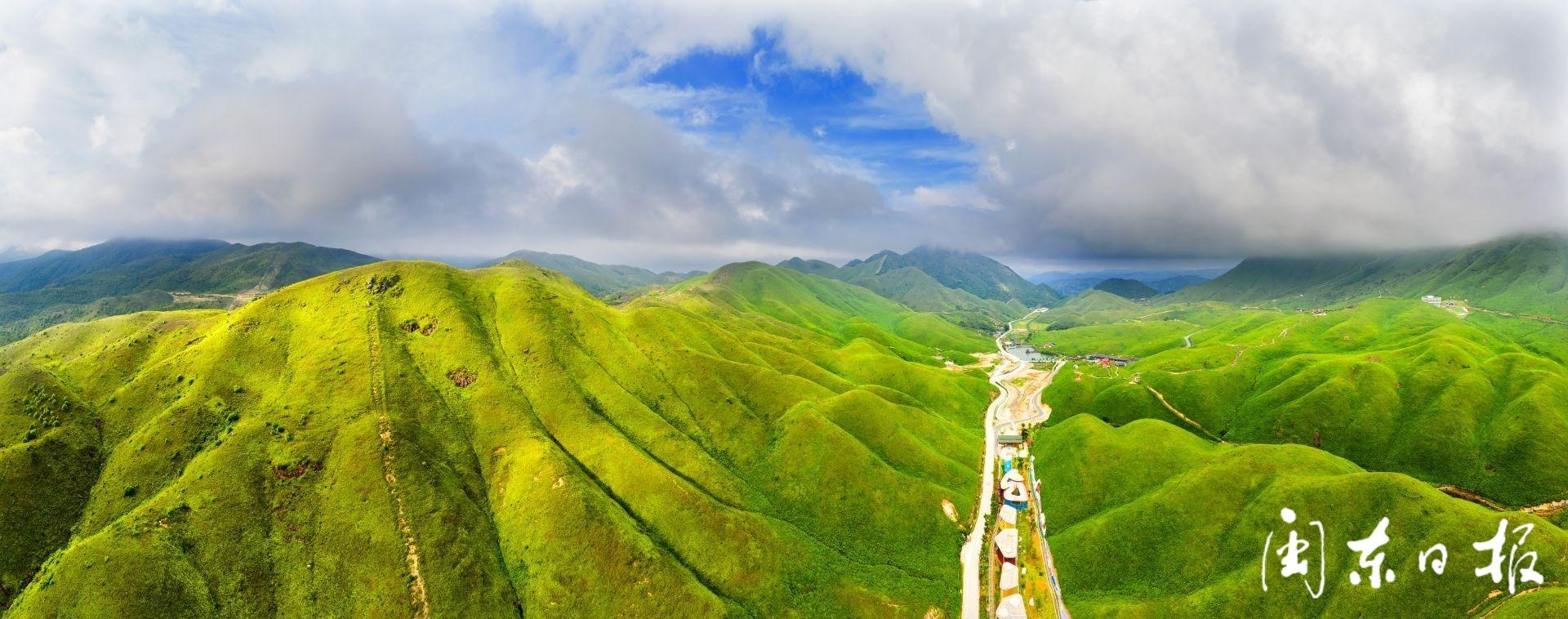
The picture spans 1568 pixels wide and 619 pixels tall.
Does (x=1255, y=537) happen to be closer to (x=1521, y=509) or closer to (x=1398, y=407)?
(x=1521, y=509)

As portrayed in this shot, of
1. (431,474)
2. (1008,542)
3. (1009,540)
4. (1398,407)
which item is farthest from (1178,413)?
(431,474)

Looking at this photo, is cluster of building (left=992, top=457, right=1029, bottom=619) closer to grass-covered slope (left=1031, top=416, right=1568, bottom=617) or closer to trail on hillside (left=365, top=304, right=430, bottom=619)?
grass-covered slope (left=1031, top=416, right=1568, bottom=617)

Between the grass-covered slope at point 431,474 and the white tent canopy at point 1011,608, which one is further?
the white tent canopy at point 1011,608

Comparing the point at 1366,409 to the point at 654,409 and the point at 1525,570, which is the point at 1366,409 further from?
the point at 654,409

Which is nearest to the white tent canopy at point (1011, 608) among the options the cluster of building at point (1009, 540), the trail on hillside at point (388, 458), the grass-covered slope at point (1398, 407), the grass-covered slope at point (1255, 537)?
the cluster of building at point (1009, 540)

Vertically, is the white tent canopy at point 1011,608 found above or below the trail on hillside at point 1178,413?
below

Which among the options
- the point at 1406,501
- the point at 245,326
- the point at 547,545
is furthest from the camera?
the point at 245,326

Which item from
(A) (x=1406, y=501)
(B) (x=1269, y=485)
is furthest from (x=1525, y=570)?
(B) (x=1269, y=485)

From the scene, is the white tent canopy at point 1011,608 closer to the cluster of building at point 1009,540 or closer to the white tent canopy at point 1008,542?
the cluster of building at point 1009,540
